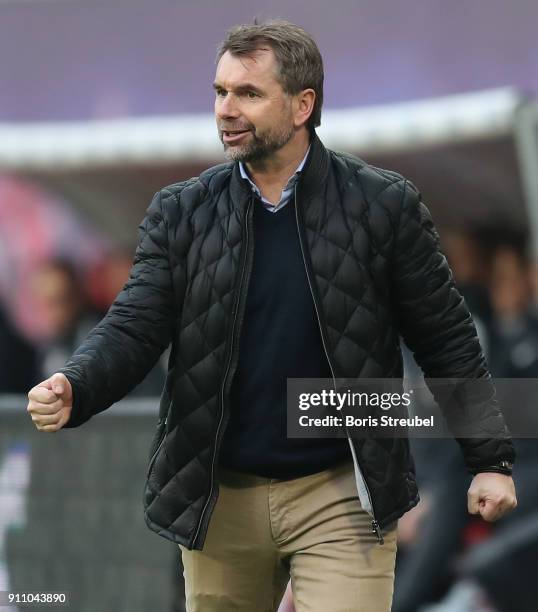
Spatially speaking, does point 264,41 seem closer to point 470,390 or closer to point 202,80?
point 470,390

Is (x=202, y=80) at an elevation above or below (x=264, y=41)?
above

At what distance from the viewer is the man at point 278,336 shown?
11.0 ft

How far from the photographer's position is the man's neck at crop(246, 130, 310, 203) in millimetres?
3457

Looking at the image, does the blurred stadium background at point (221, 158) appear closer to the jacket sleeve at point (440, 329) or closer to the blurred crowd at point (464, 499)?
the blurred crowd at point (464, 499)

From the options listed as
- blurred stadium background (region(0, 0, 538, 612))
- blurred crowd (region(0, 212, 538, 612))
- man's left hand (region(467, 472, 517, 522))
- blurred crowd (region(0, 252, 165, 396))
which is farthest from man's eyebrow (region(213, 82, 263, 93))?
blurred crowd (region(0, 252, 165, 396))

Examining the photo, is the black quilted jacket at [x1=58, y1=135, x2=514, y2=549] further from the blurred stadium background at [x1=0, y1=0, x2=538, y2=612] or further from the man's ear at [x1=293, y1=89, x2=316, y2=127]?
the blurred stadium background at [x1=0, y1=0, x2=538, y2=612]

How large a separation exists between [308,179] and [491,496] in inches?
34.5

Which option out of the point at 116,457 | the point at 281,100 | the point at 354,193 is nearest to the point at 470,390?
the point at 354,193

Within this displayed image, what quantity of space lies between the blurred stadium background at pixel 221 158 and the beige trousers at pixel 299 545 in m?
1.94

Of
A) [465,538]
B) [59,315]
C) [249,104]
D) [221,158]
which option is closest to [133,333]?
[249,104]

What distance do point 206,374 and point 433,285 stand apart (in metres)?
0.59

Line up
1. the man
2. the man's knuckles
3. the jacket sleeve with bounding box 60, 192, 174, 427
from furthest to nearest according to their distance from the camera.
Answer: the man < the jacket sleeve with bounding box 60, 192, 174, 427 < the man's knuckles

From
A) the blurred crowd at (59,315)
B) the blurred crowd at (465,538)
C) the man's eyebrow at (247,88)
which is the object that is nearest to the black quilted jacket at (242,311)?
the man's eyebrow at (247,88)

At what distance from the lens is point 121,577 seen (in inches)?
209
